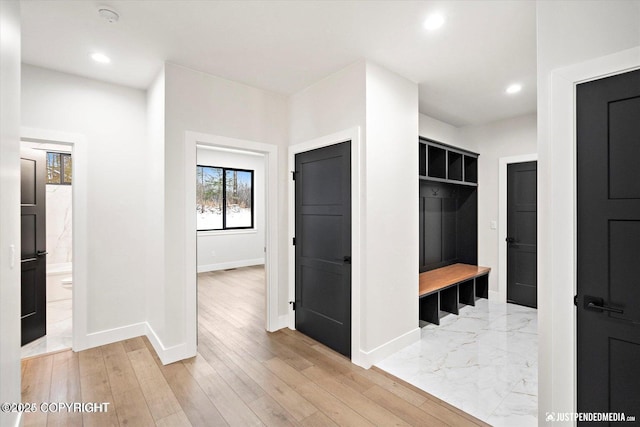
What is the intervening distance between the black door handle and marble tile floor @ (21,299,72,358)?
14.5ft

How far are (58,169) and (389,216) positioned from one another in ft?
21.7

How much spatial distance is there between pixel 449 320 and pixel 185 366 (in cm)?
310

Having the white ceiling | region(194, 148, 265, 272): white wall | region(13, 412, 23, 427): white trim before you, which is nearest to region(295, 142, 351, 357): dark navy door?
the white ceiling

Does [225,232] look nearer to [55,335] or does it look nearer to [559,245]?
[55,335]

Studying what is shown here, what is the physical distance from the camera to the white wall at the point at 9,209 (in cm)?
143

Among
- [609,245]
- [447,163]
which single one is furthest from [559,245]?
[447,163]

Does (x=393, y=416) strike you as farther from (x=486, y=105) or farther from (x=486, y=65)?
(x=486, y=105)

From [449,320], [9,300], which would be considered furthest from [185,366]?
[449,320]

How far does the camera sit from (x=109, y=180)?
3.24 metres

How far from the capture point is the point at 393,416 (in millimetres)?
2078

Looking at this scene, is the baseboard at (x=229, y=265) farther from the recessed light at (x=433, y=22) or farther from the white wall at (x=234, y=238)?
the recessed light at (x=433, y=22)

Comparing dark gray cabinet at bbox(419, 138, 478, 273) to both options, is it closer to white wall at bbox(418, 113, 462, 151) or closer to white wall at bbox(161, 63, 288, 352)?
white wall at bbox(418, 113, 462, 151)

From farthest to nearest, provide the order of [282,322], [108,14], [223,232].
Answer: [223,232] → [282,322] → [108,14]

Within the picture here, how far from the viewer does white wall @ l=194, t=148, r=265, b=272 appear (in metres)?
6.86
